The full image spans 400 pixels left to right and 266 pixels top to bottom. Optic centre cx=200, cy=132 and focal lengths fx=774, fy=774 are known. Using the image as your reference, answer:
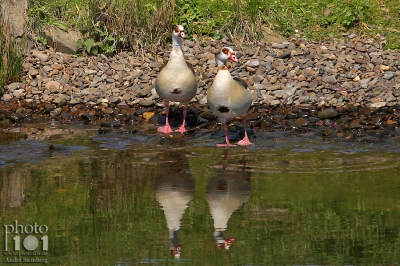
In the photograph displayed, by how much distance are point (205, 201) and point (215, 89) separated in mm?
2911

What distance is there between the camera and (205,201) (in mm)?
8062

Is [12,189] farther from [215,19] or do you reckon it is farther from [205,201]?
[215,19]

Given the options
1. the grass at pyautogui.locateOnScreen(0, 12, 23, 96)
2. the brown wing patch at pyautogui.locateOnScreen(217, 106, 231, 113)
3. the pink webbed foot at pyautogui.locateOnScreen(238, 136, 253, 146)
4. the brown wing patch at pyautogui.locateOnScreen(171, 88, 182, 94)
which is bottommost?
the pink webbed foot at pyautogui.locateOnScreen(238, 136, 253, 146)

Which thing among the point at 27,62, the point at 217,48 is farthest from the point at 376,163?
the point at 27,62

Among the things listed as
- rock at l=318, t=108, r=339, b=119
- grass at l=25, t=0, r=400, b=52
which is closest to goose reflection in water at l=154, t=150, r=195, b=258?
rock at l=318, t=108, r=339, b=119

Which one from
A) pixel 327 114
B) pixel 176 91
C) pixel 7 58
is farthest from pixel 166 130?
pixel 7 58

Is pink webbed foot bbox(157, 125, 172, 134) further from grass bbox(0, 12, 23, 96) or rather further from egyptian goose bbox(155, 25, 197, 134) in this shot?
grass bbox(0, 12, 23, 96)

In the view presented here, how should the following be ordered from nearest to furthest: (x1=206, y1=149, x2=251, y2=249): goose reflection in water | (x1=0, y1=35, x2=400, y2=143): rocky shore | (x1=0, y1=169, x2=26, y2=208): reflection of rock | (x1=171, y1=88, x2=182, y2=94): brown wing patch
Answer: (x1=206, y1=149, x2=251, y2=249): goose reflection in water → (x1=0, y1=169, x2=26, y2=208): reflection of rock → (x1=171, y1=88, x2=182, y2=94): brown wing patch → (x1=0, y1=35, x2=400, y2=143): rocky shore

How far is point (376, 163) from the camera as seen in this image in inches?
377

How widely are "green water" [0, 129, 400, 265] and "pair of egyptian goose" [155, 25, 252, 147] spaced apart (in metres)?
0.54

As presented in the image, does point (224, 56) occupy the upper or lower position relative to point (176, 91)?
upper

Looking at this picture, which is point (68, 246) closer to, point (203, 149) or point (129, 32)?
point (203, 149)

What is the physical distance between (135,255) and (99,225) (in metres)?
0.94

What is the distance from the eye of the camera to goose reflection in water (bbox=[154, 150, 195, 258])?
7.06 meters
